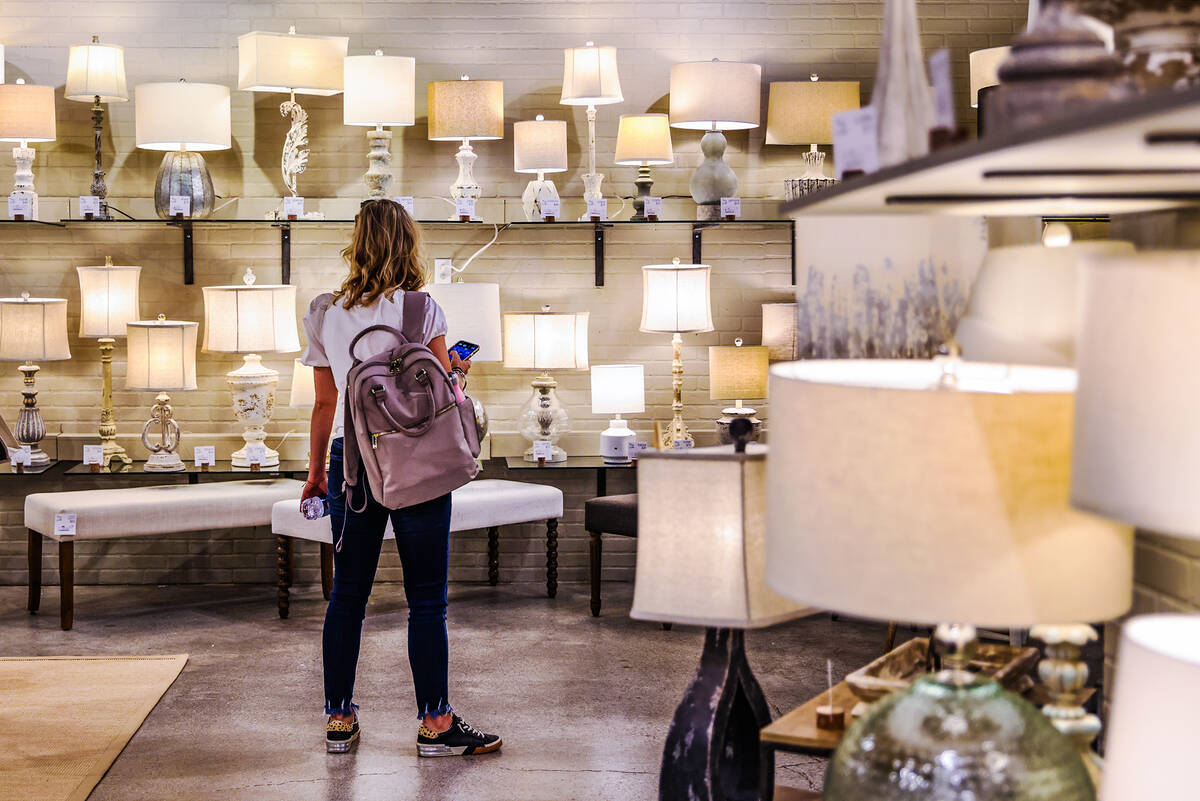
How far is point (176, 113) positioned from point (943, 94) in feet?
15.6

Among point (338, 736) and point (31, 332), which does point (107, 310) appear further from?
point (338, 736)

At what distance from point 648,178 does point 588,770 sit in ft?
9.84

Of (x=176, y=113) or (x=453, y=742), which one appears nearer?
(x=453, y=742)

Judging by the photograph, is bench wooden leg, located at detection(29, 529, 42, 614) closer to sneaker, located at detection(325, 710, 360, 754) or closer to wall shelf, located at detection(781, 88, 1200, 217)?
sneaker, located at detection(325, 710, 360, 754)

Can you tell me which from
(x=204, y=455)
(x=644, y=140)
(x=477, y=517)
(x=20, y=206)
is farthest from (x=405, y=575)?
(x=20, y=206)

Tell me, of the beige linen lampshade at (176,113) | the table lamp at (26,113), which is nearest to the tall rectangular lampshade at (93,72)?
the table lamp at (26,113)

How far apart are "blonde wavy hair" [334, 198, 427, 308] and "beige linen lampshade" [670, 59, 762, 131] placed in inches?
92.0

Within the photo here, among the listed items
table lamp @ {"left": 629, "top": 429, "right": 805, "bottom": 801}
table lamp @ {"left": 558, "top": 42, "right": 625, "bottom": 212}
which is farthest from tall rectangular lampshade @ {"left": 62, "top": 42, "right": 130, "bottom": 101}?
table lamp @ {"left": 629, "top": 429, "right": 805, "bottom": 801}

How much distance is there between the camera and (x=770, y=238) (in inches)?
239

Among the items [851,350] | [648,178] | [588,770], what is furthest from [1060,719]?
[648,178]

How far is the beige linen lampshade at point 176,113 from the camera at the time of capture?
5398 millimetres

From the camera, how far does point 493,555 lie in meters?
6.01

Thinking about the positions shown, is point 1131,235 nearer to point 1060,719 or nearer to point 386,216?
point 1060,719

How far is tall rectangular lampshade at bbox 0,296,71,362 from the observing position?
18.1 feet
